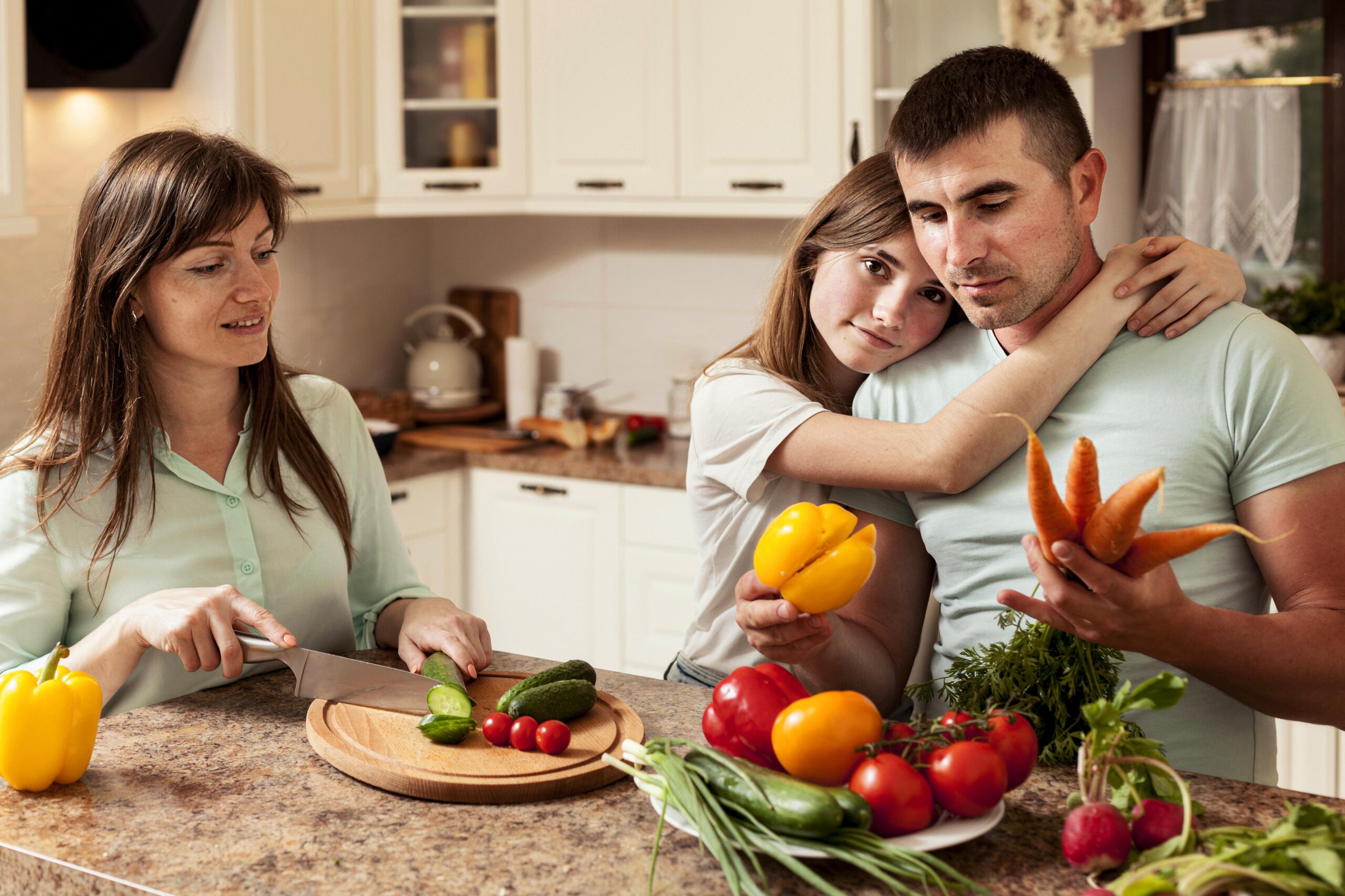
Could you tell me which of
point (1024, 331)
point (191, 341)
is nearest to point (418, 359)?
point (191, 341)

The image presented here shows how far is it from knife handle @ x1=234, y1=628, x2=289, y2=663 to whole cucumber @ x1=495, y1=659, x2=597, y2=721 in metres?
0.26

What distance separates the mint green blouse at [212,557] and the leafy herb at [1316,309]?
2183 millimetres

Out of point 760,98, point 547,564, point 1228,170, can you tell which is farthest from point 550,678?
point 1228,170

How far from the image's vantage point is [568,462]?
3.47 metres

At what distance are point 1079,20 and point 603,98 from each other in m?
1.29

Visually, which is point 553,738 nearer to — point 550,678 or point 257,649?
point 550,678

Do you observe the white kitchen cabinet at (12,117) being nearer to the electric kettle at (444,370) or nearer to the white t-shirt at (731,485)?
the electric kettle at (444,370)

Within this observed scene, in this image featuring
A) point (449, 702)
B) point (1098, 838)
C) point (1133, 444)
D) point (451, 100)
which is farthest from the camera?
point (451, 100)

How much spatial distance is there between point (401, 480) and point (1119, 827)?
261 centimetres

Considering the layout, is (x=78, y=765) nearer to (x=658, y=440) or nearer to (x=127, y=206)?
(x=127, y=206)

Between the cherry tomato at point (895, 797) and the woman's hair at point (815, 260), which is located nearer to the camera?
the cherry tomato at point (895, 797)

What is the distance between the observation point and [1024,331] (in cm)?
170

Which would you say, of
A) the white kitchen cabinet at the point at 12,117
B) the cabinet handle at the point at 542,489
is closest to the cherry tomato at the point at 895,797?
the white kitchen cabinet at the point at 12,117

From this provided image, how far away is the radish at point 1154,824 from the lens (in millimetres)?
1089
